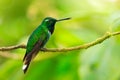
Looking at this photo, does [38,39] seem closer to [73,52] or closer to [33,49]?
[33,49]

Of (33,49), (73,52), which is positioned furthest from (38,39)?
(73,52)

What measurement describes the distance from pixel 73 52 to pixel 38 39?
2.74 feet

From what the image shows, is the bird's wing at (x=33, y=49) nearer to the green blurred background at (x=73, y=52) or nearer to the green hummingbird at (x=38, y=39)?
the green hummingbird at (x=38, y=39)

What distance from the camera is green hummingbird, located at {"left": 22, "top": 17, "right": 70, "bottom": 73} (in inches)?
38.2

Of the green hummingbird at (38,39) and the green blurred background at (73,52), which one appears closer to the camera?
the green hummingbird at (38,39)

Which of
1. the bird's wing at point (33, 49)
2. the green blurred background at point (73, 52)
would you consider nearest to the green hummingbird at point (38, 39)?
the bird's wing at point (33, 49)

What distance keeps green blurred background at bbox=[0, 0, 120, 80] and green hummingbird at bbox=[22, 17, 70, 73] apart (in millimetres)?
246

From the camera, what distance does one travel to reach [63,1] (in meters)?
2.64

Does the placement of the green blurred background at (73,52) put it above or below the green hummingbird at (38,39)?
below

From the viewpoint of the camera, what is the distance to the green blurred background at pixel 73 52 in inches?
66.7

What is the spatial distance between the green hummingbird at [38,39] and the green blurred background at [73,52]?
0.81 ft

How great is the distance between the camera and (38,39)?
1069mm

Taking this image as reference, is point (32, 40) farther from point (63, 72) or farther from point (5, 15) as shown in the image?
point (5, 15)

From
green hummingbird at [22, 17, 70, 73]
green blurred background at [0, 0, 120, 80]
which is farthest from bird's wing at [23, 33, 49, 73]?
green blurred background at [0, 0, 120, 80]
